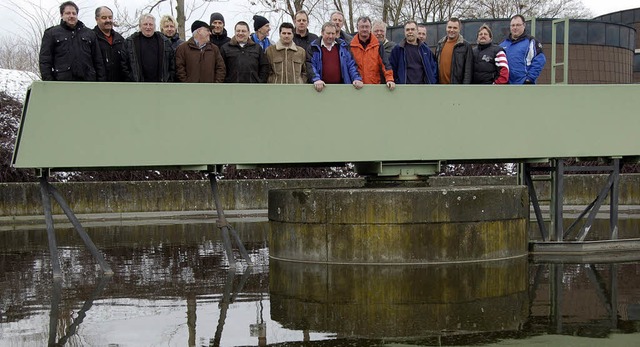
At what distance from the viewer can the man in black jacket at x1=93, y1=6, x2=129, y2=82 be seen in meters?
11.2

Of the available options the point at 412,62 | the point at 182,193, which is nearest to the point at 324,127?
the point at 412,62

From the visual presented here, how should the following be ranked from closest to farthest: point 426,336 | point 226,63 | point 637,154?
1. point 426,336
2. point 226,63
3. point 637,154

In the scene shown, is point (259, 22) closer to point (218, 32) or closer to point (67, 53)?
point (218, 32)

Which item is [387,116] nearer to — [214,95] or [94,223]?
[214,95]

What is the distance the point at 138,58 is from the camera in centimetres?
1143

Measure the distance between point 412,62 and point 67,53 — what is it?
439cm

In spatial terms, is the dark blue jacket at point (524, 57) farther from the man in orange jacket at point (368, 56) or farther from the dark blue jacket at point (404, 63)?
the man in orange jacket at point (368, 56)

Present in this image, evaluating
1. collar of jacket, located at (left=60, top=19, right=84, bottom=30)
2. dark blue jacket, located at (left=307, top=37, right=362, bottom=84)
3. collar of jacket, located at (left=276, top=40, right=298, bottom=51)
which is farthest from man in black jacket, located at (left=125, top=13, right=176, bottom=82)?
dark blue jacket, located at (left=307, top=37, right=362, bottom=84)

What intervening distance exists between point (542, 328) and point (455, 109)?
4.96 m

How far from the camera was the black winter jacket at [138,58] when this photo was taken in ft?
37.2

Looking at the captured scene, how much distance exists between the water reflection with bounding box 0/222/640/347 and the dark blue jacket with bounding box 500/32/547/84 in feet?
8.30

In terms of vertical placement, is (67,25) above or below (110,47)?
above

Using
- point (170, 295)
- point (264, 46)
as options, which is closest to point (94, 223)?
point (264, 46)

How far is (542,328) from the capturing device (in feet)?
24.3
